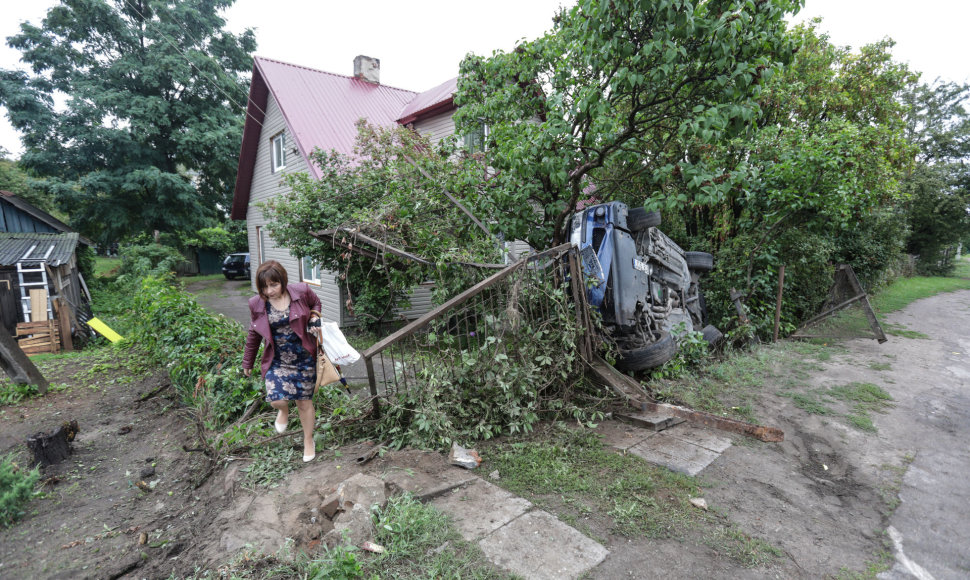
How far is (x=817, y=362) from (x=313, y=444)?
7210 millimetres

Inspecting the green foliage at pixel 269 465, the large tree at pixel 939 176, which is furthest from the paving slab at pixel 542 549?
the large tree at pixel 939 176

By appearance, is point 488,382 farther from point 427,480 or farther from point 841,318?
point 841,318

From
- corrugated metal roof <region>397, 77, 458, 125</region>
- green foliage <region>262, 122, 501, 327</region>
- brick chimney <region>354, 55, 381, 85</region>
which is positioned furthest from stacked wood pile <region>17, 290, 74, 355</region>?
brick chimney <region>354, 55, 381, 85</region>

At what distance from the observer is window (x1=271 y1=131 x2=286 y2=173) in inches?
543

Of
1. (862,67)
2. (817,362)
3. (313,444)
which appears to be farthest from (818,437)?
(862,67)

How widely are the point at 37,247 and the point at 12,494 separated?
13.4 m

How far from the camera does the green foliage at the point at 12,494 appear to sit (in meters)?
3.31

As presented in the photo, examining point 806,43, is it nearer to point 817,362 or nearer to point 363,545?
point 817,362

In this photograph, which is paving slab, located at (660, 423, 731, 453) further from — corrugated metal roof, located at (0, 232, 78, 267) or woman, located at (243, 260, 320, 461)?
corrugated metal roof, located at (0, 232, 78, 267)

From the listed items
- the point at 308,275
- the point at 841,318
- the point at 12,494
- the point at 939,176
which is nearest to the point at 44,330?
the point at 308,275

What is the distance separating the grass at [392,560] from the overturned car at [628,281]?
10.2 ft

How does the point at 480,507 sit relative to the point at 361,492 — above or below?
below

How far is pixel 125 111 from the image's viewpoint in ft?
59.2

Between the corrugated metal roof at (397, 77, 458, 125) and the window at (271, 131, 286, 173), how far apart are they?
12.4 ft
